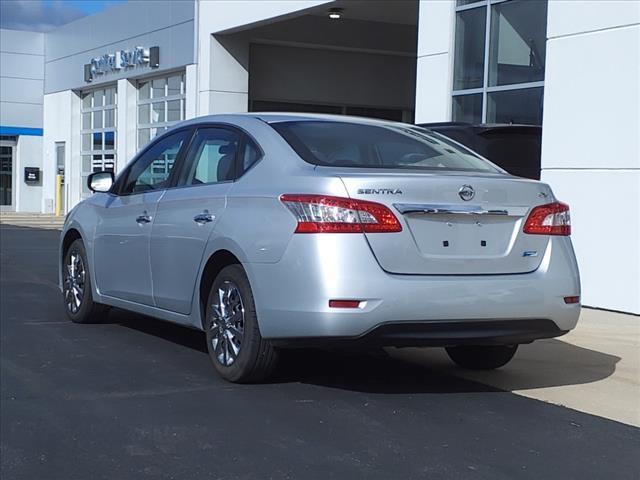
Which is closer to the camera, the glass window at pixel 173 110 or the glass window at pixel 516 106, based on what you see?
the glass window at pixel 516 106

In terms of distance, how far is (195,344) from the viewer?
288 inches

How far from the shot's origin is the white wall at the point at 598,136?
944 centimetres

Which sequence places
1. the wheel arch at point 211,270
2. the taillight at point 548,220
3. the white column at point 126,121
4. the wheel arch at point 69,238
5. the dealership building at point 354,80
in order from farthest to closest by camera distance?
1. the white column at point 126,121
2. the dealership building at point 354,80
3. the wheel arch at point 69,238
4. the wheel arch at point 211,270
5. the taillight at point 548,220

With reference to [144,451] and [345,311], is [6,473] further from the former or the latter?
[345,311]

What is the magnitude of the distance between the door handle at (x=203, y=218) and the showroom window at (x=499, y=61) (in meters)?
6.25

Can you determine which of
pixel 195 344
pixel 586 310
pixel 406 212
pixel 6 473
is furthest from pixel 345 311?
pixel 586 310

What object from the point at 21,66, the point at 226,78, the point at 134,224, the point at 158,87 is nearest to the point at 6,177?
the point at 21,66

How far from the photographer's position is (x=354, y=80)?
23203mm

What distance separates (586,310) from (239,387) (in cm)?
513

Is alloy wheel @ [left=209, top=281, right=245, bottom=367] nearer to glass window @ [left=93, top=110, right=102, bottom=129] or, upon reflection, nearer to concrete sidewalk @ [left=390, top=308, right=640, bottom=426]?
concrete sidewalk @ [left=390, top=308, right=640, bottom=426]

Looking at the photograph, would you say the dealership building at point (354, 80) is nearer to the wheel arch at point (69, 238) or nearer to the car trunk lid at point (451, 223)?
the car trunk lid at point (451, 223)

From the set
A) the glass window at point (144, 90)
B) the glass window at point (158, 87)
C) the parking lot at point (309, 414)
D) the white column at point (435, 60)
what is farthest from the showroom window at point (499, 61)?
the glass window at point (144, 90)

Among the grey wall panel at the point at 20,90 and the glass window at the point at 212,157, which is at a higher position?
the grey wall panel at the point at 20,90

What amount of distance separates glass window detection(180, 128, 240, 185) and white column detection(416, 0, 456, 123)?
6.27 metres
